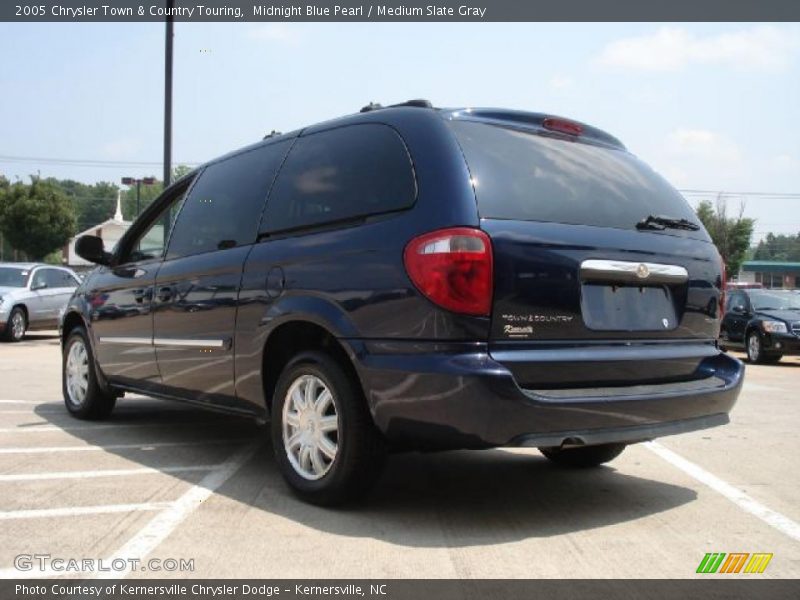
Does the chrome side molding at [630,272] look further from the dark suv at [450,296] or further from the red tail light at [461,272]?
the red tail light at [461,272]

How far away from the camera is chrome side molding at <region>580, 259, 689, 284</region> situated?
11.8ft

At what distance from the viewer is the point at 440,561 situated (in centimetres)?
317

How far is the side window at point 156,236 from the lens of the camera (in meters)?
5.54

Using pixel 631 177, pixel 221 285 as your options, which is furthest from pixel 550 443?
pixel 221 285

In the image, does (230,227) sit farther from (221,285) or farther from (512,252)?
(512,252)

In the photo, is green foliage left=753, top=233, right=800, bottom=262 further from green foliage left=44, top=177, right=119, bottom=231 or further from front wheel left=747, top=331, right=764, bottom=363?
front wheel left=747, top=331, right=764, bottom=363

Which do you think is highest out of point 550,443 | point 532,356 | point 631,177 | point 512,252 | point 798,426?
point 631,177

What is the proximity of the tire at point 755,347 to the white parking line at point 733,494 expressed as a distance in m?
10.8

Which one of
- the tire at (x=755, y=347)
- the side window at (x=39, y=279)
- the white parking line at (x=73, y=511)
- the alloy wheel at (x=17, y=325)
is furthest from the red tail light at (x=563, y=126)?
the side window at (x=39, y=279)

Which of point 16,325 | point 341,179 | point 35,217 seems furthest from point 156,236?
point 35,217

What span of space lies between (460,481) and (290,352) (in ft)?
4.11

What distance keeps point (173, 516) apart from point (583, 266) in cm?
222

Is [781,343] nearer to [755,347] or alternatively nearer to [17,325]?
[755,347]
